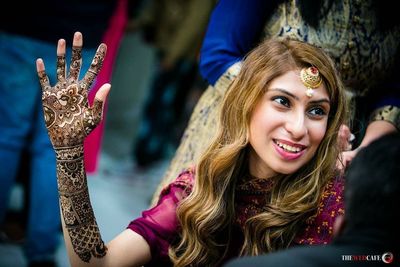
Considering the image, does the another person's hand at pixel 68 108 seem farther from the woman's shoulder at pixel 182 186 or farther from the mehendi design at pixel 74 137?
the woman's shoulder at pixel 182 186

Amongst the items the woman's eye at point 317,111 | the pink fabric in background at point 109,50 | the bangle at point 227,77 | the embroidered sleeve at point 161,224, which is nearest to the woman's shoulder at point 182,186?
the embroidered sleeve at point 161,224

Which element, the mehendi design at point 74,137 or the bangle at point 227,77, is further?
the bangle at point 227,77

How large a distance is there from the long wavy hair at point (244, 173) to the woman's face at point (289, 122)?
0.05m

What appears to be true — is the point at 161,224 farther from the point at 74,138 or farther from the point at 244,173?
the point at 74,138

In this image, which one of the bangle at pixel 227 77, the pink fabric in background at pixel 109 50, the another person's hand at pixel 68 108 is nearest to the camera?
the another person's hand at pixel 68 108

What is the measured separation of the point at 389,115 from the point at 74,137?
4.66 feet

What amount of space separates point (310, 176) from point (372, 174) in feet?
2.89

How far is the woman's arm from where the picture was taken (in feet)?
7.48

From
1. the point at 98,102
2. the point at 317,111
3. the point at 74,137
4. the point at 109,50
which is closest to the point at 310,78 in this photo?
the point at 317,111

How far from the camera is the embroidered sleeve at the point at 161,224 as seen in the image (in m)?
2.47

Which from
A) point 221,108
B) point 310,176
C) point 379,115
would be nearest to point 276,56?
point 221,108

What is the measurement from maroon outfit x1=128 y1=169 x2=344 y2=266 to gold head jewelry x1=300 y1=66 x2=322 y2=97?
0.38m

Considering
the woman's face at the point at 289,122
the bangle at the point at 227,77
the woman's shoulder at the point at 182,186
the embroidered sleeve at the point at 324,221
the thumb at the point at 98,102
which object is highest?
the bangle at the point at 227,77

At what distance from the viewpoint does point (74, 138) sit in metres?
2.29
